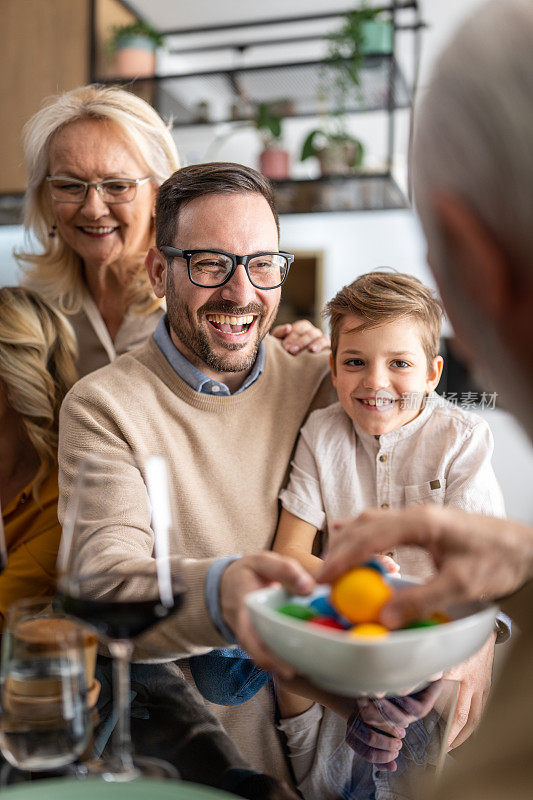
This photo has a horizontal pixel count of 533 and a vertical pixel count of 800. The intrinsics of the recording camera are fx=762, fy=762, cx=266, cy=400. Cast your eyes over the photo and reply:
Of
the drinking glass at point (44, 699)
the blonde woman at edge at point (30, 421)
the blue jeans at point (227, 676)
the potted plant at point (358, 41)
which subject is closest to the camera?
the drinking glass at point (44, 699)

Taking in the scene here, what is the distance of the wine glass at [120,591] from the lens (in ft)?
2.15

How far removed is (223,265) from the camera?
51.3 inches

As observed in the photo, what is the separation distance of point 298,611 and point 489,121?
0.43 metres

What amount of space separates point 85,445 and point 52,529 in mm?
257

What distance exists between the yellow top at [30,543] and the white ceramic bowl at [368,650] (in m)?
0.82

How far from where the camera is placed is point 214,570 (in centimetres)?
85

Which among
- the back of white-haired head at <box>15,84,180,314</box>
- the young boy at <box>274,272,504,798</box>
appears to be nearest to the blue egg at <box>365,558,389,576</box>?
the young boy at <box>274,272,504,798</box>

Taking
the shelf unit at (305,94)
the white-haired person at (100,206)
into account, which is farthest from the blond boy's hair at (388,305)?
the shelf unit at (305,94)

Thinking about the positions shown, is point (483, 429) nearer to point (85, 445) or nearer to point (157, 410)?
point (157, 410)

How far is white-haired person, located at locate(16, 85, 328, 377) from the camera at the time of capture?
5.85 feet

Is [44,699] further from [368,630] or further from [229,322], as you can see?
[229,322]

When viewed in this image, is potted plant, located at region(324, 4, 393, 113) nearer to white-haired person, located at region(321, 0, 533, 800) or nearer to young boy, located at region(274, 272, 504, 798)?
young boy, located at region(274, 272, 504, 798)

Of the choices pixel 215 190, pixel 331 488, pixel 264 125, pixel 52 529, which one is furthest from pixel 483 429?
pixel 264 125

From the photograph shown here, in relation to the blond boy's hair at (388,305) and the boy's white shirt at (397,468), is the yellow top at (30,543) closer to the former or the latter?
the boy's white shirt at (397,468)
